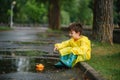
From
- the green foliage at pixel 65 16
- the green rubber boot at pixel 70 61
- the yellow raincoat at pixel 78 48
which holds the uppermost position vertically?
the yellow raincoat at pixel 78 48

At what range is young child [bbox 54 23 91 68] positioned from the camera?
10.4 meters

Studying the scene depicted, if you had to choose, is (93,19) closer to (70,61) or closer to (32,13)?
(70,61)

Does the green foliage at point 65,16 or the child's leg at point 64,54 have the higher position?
the child's leg at point 64,54

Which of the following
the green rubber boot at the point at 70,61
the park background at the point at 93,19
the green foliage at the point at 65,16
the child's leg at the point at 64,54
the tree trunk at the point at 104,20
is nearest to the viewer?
the green rubber boot at the point at 70,61

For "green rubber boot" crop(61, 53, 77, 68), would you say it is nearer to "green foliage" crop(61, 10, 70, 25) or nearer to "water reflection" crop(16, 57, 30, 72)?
"water reflection" crop(16, 57, 30, 72)

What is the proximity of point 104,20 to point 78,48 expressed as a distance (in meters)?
8.15

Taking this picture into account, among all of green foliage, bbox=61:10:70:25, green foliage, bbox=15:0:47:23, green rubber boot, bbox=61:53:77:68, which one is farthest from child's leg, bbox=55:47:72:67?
green foliage, bbox=61:10:70:25

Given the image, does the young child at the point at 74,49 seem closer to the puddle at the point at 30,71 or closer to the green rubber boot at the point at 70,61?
the green rubber boot at the point at 70,61

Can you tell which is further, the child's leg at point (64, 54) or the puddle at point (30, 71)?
the child's leg at point (64, 54)

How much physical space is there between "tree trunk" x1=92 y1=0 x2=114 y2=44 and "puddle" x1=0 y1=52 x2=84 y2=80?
654 centimetres

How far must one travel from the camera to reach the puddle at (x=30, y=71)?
877cm

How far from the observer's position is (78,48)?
10461mm

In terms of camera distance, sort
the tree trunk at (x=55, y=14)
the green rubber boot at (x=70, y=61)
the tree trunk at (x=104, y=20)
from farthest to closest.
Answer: the tree trunk at (x=55, y=14)
the tree trunk at (x=104, y=20)
the green rubber boot at (x=70, y=61)

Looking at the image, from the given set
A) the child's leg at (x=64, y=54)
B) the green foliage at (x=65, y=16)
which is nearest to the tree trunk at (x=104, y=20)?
the child's leg at (x=64, y=54)
